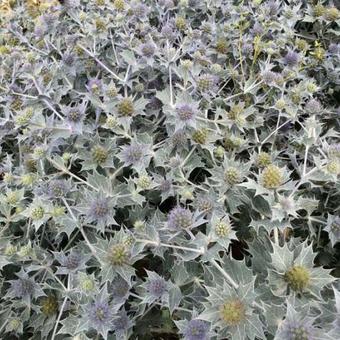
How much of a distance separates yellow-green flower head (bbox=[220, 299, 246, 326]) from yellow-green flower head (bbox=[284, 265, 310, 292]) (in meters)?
0.23

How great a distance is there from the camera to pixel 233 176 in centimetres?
200

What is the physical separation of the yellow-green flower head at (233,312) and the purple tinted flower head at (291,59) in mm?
1723

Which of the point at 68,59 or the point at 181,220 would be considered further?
the point at 68,59

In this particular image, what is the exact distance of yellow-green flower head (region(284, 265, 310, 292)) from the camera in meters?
1.63

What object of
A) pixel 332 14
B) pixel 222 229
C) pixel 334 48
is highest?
pixel 332 14

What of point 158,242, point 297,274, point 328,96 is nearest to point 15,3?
point 328,96

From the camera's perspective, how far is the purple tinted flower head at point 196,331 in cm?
166

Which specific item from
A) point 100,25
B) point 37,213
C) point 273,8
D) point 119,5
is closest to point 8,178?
point 37,213

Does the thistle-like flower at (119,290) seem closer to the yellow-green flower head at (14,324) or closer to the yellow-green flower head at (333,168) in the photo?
the yellow-green flower head at (14,324)

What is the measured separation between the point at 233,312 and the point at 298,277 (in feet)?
0.98

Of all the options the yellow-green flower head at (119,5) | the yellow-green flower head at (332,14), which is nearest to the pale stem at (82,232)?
the yellow-green flower head at (119,5)

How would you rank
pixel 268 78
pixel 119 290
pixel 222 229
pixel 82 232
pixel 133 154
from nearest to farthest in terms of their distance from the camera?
pixel 222 229 < pixel 119 290 < pixel 82 232 < pixel 133 154 < pixel 268 78

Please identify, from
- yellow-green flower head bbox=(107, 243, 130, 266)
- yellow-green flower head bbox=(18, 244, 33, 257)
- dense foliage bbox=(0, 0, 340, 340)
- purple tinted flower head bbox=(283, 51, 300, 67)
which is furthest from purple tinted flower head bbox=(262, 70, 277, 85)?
yellow-green flower head bbox=(18, 244, 33, 257)

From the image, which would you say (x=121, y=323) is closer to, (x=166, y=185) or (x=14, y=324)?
Result: (x=14, y=324)
